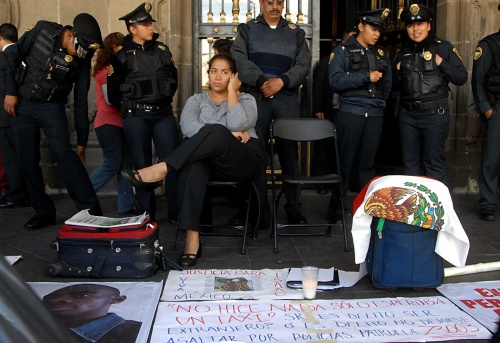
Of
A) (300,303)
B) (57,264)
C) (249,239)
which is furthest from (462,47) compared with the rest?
(57,264)

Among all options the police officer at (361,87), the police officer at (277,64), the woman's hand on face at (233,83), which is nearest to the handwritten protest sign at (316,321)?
the woman's hand on face at (233,83)

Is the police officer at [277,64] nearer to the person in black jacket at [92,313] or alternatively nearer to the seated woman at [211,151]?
the seated woman at [211,151]

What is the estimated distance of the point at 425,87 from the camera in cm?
588

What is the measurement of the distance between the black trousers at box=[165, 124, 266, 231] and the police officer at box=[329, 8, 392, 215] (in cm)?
128

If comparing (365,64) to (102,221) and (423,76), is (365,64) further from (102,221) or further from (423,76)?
(102,221)

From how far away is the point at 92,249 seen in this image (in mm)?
4195

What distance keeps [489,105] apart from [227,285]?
347 centimetres

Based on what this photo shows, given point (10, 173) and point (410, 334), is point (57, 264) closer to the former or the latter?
point (410, 334)

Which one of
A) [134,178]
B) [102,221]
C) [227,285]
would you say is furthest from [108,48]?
[227,285]

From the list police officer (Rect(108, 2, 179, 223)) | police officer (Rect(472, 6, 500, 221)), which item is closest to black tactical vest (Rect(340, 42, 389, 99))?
police officer (Rect(472, 6, 500, 221))

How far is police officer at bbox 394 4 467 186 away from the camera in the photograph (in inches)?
229

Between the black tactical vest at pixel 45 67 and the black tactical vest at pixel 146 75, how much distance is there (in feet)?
1.57

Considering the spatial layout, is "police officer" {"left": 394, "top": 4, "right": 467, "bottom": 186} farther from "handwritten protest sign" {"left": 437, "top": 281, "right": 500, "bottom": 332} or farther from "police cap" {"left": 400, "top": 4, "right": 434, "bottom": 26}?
"handwritten protest sign" {"left": 437, "top": 281, "right": 500, "bottom": 332}

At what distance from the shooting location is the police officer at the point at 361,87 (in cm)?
567
